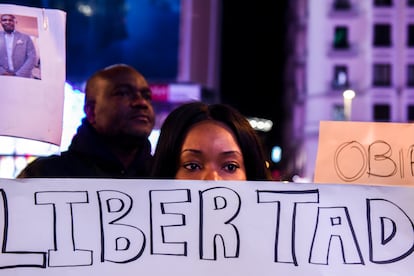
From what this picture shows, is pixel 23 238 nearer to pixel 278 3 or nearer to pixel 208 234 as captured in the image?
pixel 208 234

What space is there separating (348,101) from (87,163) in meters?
28.7

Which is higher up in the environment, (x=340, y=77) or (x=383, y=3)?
(x=383, y=3)

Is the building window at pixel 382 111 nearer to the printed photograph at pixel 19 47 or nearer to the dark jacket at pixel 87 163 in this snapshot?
the dark jacket at pixel 87 163

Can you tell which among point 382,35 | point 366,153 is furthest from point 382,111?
point 366,153

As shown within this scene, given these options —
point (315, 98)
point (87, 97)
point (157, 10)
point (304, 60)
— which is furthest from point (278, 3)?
point (87, 97)

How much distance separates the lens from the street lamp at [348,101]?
29.6 m

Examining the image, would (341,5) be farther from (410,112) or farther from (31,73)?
(31,73)

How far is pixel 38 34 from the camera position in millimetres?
1907

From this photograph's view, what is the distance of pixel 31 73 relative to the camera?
1.90 m

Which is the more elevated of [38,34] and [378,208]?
[38,34]

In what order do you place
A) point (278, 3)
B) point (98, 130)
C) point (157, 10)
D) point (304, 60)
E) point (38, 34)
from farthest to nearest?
point (278, 3) → point (304, 60) → point (157, 10) → point (98, 130) → point (38, 34)

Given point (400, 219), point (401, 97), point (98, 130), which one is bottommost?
point (400, 219)

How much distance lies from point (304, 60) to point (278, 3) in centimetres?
482

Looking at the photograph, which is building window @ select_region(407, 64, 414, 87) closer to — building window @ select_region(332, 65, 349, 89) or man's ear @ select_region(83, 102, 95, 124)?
building window @ select_region(332, 65, 349, 89)
